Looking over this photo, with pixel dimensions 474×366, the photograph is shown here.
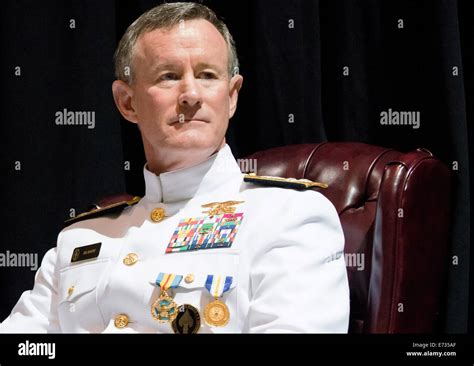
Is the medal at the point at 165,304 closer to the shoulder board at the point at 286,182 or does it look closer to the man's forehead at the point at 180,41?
the shoulder board at the point at 286,182

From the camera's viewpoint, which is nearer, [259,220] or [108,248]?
[259,220]

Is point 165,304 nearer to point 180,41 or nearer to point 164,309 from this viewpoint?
point 164,309

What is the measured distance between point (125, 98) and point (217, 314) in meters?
0.57

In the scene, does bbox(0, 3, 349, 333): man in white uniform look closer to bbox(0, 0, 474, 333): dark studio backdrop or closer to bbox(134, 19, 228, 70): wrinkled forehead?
bbox(134, 19, 228, 70): wrinkled forehead

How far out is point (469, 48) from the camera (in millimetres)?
2127

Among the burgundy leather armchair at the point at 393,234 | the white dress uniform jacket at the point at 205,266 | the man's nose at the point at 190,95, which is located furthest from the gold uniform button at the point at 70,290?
the burgundy leather armchair at the point at 393,234

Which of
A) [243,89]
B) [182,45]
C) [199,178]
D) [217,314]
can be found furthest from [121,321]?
[243,89]

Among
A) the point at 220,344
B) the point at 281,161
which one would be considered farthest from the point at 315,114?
the point at 220,344

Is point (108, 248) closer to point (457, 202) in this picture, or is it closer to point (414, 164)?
point (414, 164)

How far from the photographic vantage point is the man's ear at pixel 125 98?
177 cm

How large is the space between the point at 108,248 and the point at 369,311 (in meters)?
0.57

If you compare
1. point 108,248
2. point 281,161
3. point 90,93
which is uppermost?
point 90,93

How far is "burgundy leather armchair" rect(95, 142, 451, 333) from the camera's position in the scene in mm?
1544

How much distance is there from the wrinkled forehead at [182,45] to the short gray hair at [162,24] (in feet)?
0.05
